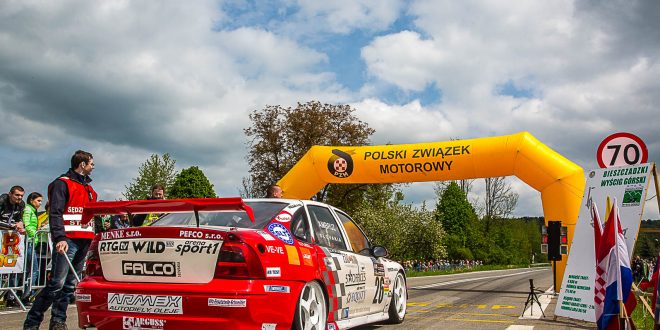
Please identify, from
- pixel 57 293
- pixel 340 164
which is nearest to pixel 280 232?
pixel 57 293

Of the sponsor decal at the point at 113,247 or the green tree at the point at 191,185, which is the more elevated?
the green tree at the point at 191,185

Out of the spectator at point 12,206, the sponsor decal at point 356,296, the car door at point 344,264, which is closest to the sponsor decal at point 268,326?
the car door at point 344,264

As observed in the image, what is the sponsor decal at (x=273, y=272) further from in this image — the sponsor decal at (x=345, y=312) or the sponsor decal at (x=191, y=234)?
the sponsor decal at (x=345, y=312)

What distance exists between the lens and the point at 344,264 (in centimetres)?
596

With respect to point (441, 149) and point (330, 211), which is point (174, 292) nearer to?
point (330, 211)

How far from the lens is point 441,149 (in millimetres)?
16234

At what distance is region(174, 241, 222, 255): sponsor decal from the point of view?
179 inches

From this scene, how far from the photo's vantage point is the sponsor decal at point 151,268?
15.1 feet

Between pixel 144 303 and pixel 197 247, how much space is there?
1.96 feet

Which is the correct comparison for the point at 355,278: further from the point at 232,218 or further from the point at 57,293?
the point at 57,293

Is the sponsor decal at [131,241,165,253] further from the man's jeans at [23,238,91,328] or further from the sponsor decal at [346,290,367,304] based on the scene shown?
the sponsor decal at [346,290,367,304]

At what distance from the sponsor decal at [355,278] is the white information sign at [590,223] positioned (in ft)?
10.3

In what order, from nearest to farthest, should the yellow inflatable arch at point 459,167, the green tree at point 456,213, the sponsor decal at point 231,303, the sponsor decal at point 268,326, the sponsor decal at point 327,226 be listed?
1. the sponsor decal at point 231,303
2. the sponsor decal at point 268,326
3. the sponsor decal at point 327,226
4. the yellow inflatable arch at point 459,167
5. the green tree at point 456,213

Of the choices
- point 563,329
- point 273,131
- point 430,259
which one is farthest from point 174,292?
point 430,259
